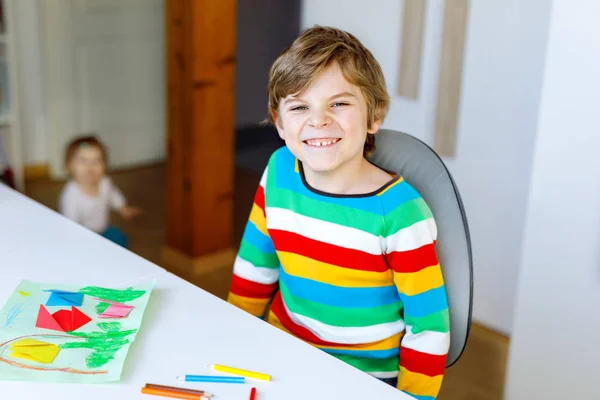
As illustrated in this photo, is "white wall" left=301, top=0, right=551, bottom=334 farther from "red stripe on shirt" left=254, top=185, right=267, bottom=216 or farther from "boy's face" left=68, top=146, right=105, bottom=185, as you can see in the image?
"red stripe on shirt" left=254, top=185, right=267, bottom=216

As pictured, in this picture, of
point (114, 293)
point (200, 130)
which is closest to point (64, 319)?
point (114, 293)

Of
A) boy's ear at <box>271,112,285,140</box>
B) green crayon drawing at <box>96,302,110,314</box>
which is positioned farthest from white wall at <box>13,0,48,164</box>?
green crayon drawing at <box>96,302,110,314</box>

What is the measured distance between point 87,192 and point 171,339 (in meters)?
2.04

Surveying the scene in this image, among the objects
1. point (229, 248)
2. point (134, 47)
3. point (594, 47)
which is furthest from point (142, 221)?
point (594, 47)

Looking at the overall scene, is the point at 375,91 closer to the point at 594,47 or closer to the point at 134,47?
the point at 594,47

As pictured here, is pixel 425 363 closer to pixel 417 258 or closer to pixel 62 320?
pixel 417 258

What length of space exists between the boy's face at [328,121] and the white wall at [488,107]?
1119 mm

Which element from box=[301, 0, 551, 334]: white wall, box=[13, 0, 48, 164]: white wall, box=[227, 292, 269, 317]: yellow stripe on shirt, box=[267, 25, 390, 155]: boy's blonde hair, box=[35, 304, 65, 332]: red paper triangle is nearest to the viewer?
box=[35, 304, 65, 332]: red paper triangle

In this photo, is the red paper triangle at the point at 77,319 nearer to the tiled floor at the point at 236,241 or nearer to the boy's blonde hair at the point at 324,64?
the boy's blonde hair at the point at 324,64

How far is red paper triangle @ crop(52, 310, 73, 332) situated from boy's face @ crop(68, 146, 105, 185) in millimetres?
1913

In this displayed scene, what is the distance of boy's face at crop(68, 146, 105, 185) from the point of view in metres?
3.02

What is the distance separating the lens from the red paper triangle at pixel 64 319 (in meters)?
1.15

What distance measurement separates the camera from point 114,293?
126cm

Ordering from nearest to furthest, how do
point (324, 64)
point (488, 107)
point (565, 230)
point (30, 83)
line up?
point (324, 64)
point (565, 230)
point (488, 107)
point (30, 83)
